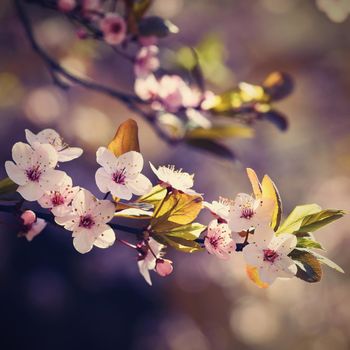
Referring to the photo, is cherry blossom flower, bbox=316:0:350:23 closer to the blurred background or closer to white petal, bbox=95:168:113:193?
white petal, bbox=95:168:113:193

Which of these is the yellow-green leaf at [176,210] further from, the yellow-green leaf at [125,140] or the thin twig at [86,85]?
the thin twig at [86,85]

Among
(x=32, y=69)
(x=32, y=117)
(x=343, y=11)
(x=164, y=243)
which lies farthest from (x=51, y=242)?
(x=164, y=243)

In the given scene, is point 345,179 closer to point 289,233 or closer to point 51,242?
point 51,242

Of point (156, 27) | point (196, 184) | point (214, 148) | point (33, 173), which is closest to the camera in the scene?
point (33, 173)

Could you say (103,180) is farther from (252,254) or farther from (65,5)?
(65,5)

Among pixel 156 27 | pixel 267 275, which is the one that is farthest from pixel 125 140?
pixel 156 27

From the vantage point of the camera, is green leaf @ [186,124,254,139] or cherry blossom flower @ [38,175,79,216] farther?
green leaf @ [186,124,254,139]

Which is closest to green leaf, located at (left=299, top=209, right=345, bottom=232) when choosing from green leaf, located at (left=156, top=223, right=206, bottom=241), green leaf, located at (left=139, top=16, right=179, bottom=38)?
green leaf, located at (left=156, top=223, right=206, bottom=241)

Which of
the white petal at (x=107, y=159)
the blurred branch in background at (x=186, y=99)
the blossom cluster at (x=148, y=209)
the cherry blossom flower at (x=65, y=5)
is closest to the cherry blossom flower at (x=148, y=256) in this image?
the blossom cluster at (x=148, y=209)
